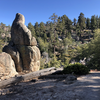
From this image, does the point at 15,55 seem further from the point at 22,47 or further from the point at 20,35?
the point at 20,35

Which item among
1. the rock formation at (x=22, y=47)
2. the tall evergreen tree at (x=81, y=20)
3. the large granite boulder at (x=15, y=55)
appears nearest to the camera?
the large granite boulder at (x=15, y=55)

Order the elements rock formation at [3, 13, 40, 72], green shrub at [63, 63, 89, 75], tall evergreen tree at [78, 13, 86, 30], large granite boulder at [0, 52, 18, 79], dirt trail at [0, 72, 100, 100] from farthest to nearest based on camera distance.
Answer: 1. tall evergreen tree at [78, 13, 86, 30]
2. rock formation at [3, 13, 40, 72]
3. green shrub at [63, 63, 89, 75]
4. large granite boulder at [0, 52, 18, 79]
5. dirt trail at [0, 72, 100, 100]

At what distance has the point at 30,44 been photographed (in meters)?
9.73

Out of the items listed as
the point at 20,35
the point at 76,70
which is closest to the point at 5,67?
the point at 20,35

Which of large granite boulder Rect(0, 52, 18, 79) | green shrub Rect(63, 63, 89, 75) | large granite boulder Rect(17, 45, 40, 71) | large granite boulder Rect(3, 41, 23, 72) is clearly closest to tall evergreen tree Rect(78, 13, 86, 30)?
green shrub Rect(63, 63, 89, 75)

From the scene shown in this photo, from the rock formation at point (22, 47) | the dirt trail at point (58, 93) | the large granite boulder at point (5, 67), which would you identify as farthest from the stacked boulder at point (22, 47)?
the dirt trail at point (58, 93)

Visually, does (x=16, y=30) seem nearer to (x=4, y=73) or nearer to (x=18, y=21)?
(x=18, y=21)

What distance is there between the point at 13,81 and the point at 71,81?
172 inches

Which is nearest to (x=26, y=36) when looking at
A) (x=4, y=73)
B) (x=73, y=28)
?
(x=4, y=73)

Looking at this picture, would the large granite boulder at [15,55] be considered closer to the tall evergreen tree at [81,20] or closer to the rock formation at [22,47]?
the rock formation at [22,47]

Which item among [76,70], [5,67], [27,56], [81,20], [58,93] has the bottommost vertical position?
[58,93]

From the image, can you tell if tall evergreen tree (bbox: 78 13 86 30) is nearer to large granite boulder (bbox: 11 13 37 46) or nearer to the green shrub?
the green shrub

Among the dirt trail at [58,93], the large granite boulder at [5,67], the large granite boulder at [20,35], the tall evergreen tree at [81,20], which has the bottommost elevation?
the dirt trail at [58,93]

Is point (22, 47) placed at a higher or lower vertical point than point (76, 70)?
higher
